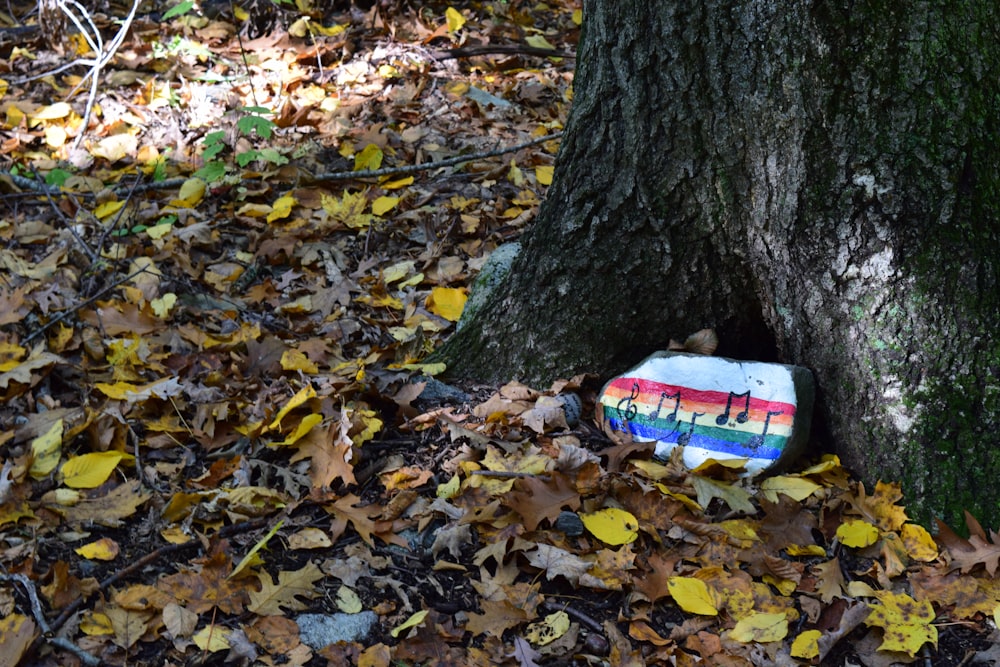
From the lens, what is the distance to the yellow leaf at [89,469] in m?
2.72

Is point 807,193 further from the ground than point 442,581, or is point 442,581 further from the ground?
point 807,193

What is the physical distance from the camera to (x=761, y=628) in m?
2.27

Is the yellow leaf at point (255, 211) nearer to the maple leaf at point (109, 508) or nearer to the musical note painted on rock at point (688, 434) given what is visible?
the maple leaf at point (109, 508)

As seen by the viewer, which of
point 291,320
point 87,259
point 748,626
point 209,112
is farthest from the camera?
point 209,112

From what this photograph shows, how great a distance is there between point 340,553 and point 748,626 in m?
1.10

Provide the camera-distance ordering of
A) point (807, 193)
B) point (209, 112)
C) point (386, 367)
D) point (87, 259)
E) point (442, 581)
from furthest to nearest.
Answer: point (209, 112)
point (87, 259)
point (386, 367)
point (807, 193)
point (442, 581)

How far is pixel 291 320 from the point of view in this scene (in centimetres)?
363

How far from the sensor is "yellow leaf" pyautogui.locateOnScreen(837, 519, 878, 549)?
2.52 metres

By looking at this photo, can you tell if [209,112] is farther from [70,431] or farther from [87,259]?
[70,431]

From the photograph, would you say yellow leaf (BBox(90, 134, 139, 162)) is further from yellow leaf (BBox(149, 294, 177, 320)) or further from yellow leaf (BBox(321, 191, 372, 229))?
yellow leaf (BBox(149, 294, 177, 320))

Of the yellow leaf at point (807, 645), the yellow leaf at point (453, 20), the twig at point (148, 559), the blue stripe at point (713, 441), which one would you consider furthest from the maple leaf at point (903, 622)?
the yellow leaf at point (453, 20)

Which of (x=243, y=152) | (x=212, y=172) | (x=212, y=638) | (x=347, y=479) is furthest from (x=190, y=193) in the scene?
(x=212, y=638)

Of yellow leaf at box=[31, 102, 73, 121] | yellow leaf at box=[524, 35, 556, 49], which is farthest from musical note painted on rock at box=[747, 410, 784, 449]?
yellow leaf at box=[31, 102, 73, 121]

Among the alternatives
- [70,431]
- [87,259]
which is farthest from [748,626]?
[87,259]
